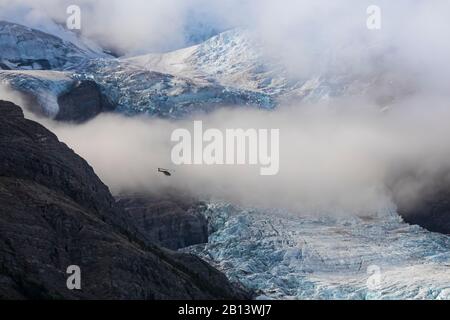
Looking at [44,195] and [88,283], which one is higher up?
[44,195]

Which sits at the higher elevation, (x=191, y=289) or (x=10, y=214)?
(x=10, y=214)

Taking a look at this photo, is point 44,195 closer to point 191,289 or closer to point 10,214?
point 10,214

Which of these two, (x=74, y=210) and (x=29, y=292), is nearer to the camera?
(x=29, y=292)
